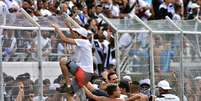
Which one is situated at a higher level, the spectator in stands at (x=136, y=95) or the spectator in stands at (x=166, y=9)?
the spectator in stands at (x=136, y=95)

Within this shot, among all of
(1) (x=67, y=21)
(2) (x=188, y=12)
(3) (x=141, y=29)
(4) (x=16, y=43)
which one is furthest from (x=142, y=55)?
(2) (x=188, y=12)

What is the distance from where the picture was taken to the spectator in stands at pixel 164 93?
15.3 meters

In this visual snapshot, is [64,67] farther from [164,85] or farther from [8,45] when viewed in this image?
[164,85]

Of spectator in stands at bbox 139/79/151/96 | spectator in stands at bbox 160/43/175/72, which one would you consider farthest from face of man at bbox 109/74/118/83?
spectator in stands at bbox 160/43/175/72

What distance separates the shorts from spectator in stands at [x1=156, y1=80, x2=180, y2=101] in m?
1.68

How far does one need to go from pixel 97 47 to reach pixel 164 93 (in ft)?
10.9

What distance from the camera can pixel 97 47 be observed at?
18.6 metres

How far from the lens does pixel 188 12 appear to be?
86.1 ft

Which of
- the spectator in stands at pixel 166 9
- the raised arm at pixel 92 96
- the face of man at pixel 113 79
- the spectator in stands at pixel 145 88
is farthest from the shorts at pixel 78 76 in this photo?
the spectator in stands at pixel 166 9

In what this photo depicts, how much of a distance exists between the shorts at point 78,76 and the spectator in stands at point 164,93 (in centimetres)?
168

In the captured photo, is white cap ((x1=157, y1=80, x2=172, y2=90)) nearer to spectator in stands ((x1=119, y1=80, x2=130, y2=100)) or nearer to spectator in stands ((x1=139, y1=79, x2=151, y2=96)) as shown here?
spectator in stands ((x1=139, y1=79, x2=151, y2=96))

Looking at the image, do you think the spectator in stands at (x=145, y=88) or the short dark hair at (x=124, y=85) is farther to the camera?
the spectator in stands at (x=145, y=88)

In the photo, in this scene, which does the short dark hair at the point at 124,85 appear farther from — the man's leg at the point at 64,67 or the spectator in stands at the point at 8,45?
the spectator in stands at the point at 8,45

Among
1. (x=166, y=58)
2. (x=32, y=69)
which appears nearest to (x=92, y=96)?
(x=32, y=69)
